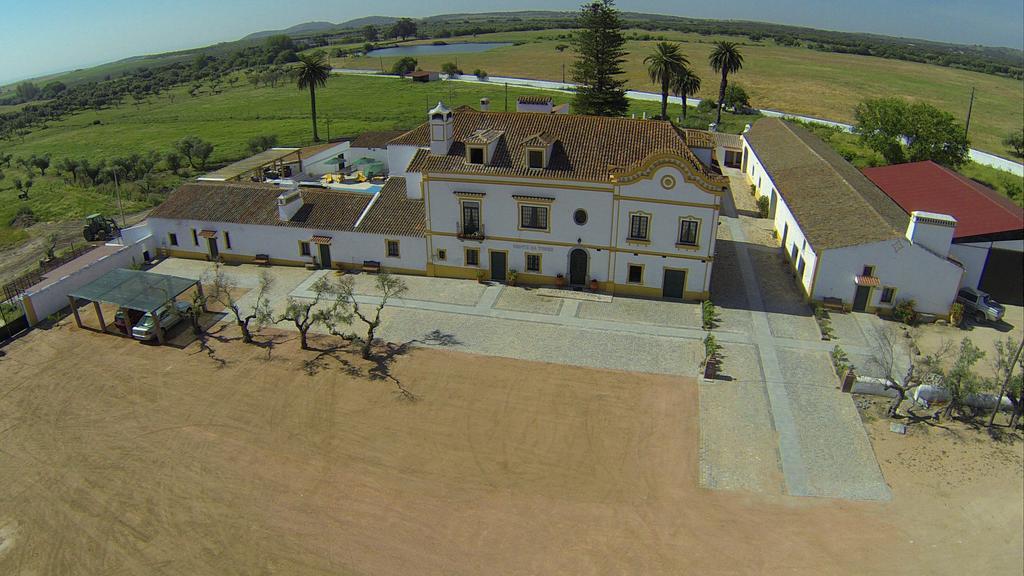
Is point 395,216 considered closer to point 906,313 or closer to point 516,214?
point 516,214

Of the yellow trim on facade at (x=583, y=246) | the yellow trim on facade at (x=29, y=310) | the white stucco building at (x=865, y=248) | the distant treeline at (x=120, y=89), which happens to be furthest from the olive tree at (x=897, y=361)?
the distant treeline at (x=120, y=89)

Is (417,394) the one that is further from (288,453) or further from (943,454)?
(943,454)

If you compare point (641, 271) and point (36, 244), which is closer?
point (641, 271)

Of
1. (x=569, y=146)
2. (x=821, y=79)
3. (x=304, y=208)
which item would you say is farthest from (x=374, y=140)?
(x=821, y=79)

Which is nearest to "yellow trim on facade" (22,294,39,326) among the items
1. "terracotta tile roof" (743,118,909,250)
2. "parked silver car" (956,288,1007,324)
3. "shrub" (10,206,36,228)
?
"shrub" (10,206,36,228)

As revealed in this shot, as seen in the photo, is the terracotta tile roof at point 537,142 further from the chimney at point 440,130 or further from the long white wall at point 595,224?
the chimney at point 440,130

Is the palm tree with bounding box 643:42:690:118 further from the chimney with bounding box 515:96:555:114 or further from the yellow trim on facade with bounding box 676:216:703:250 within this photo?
the yellow trim on facade with bounding box 676:216:703:250

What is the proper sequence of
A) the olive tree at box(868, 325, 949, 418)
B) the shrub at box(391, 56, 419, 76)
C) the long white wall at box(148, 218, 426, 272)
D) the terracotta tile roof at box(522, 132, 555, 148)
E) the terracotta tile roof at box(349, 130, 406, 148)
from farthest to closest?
the shrub at box(391, 56, 419, 76) → the terracotta tile roof at box(349, 130, 406, 148) → the long white wall at box(148, 218, 426, 272) → the terracotta tile roof at box(522, 132, 555, 148) → the olive tree at box(868, 325, 949, 418)
